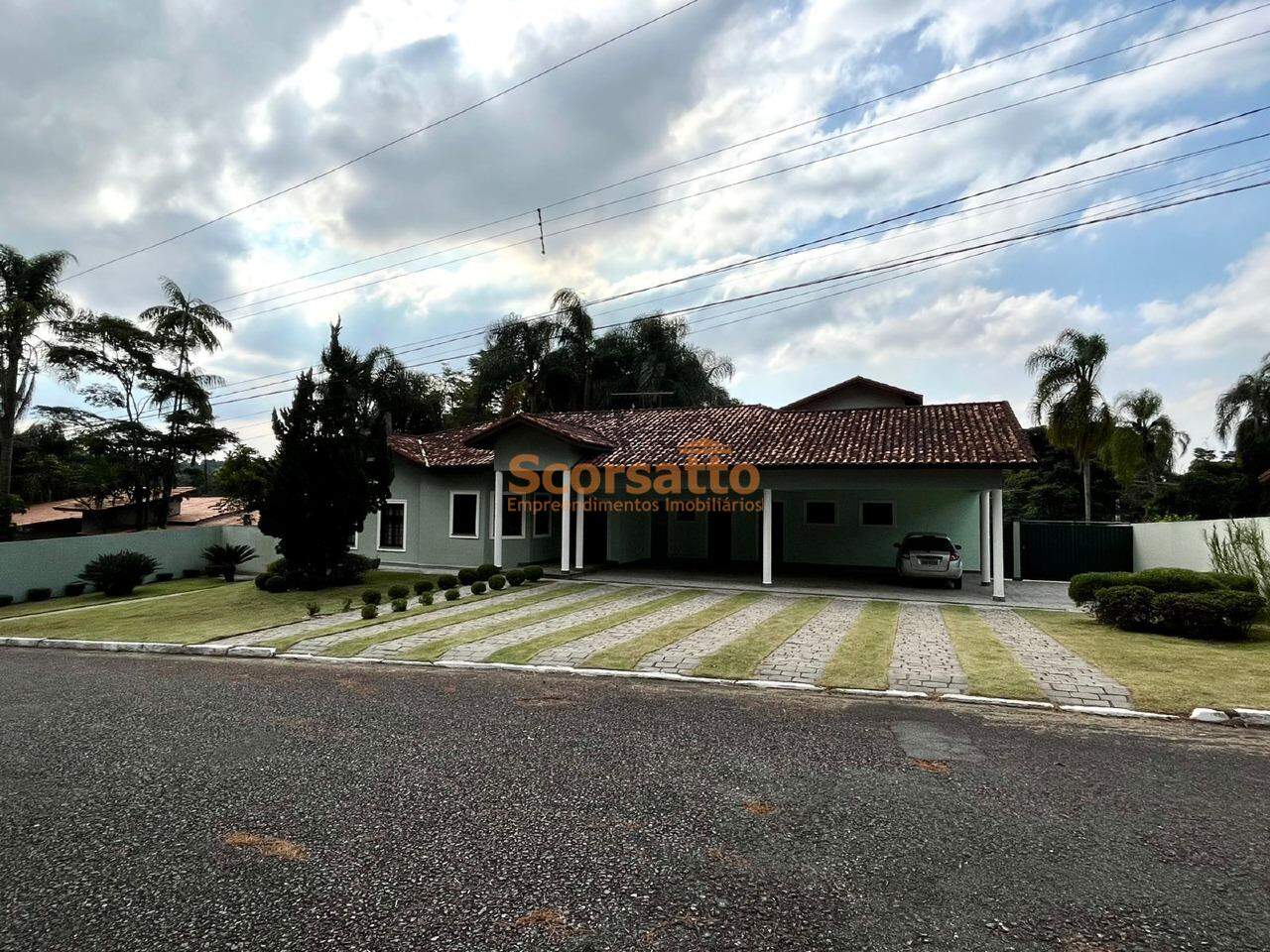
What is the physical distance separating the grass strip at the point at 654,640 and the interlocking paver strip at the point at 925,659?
3.24 meters

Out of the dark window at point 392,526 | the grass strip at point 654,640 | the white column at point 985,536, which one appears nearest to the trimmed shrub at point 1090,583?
the white column at point 985,536

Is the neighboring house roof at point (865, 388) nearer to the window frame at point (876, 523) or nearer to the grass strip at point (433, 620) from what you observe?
the window frame at point (876, 523)

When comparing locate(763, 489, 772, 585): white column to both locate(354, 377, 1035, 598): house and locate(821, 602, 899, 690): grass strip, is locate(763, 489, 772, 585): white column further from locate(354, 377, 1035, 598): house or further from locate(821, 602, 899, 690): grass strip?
locate(821, 602, 899, 690): grass strip

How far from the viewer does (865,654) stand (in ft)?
30.4

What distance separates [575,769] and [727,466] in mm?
13305

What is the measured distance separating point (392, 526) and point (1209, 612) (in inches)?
835

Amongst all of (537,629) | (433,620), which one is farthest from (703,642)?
(433,620)

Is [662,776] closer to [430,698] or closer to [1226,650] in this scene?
[430,698]

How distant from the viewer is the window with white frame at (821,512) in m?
22.8

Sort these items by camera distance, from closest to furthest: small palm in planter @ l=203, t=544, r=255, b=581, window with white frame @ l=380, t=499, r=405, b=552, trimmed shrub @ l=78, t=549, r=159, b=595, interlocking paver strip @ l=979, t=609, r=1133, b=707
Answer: interlocking paver strip @ l=979, t=609, r=1133, b=707, trimmed shrub @ l=78, t=549, r=159, b=595, window with white frame @ l=380, t=499, r=405, b=552, small palm in planter @ l=203, t=544, r=255, b=581

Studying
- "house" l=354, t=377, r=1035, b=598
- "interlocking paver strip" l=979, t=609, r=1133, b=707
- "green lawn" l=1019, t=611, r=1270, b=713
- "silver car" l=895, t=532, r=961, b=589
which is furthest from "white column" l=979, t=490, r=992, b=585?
"interlocking paver strip" l=979, t=609, r=1133, b=707

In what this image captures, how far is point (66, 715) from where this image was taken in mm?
6465

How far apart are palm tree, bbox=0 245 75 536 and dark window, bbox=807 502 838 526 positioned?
1179 inches

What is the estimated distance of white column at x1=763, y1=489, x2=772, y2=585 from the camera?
1688 centimetres
